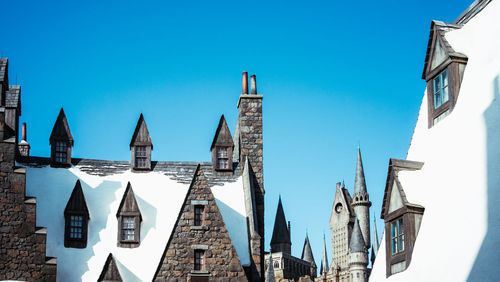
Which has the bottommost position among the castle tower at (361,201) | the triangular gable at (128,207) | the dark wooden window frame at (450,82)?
the triangular gable at (128,207)

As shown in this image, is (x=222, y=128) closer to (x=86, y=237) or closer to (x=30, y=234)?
(x=86, y=237)

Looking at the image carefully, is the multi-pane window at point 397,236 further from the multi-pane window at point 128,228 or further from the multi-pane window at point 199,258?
the multi-pane window at point 128,228

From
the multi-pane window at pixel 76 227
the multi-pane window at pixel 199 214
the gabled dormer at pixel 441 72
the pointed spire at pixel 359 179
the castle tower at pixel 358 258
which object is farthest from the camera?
the pointed spire at pixel 359 179

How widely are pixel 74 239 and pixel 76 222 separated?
0.62 meters

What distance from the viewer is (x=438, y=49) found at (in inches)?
607

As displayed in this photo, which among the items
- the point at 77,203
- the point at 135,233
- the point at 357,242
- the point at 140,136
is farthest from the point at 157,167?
the point at 357,242

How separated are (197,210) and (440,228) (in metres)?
13.6

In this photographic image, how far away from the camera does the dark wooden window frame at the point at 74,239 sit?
26531 mm

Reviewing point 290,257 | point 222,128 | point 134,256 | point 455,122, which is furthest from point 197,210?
point 290,257

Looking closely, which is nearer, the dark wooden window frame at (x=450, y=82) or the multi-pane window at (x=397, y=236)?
the dark wooden window frame at (x=450, y=82)

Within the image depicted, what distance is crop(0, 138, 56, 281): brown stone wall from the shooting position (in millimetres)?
24406

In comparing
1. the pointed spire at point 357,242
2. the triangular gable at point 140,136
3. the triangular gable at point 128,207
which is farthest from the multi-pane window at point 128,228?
the pointed spire at point 357,242

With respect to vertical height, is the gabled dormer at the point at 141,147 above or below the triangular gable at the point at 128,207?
above

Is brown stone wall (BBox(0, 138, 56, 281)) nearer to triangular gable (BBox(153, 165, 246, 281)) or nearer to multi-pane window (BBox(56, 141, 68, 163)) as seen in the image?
multi-pane window (BBox(56, 141, 68, 163))
